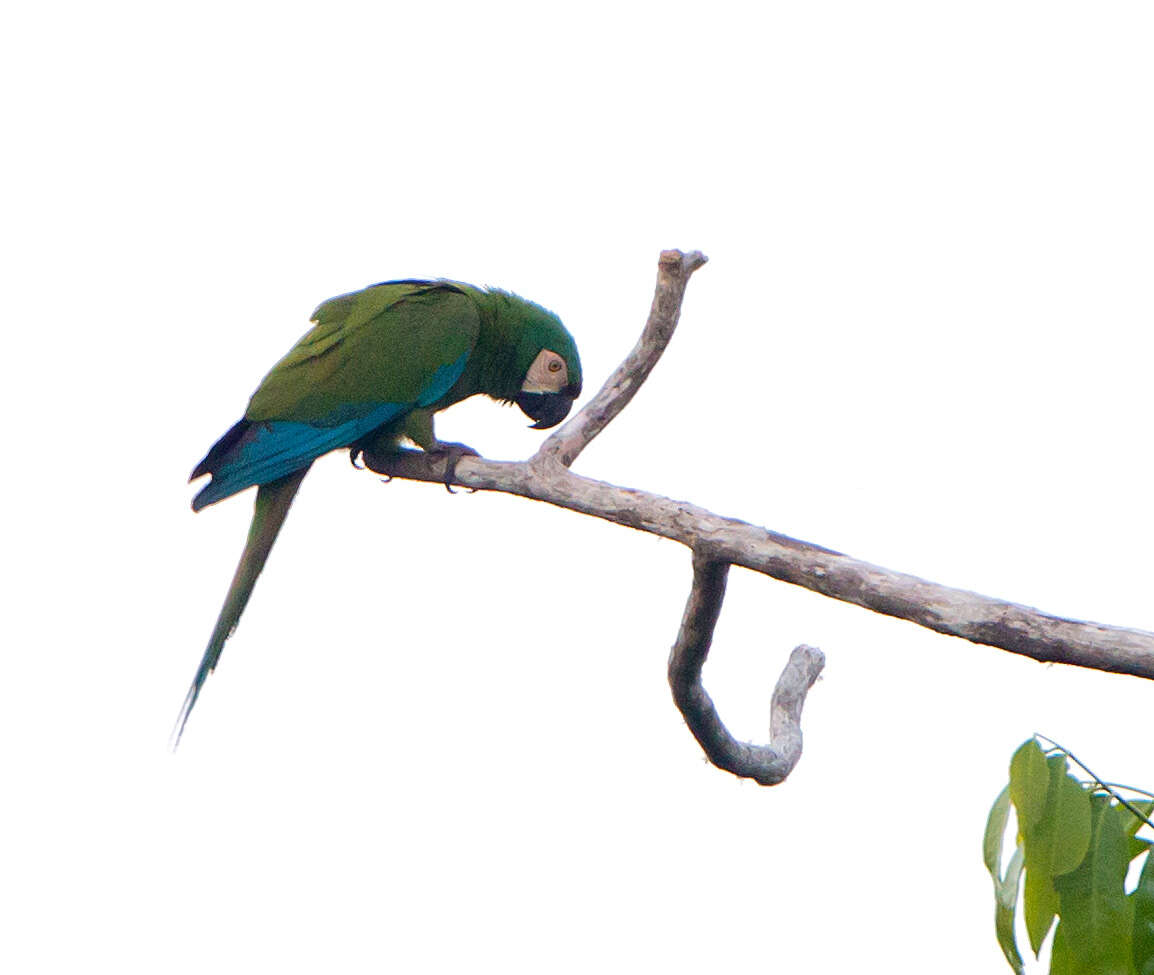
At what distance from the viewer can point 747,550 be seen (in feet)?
5.85

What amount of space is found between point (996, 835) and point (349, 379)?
2000 mm

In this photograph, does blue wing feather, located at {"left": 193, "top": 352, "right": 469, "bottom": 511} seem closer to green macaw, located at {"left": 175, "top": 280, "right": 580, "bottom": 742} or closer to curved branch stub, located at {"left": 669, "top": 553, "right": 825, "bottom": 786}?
green macaw, located at {"left": 175, "top": 280, "right": 580, "bottom": 742}

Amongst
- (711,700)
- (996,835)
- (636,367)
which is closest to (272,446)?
(636,367)

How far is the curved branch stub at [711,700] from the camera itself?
1.93 metres

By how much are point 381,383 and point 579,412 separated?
77cm

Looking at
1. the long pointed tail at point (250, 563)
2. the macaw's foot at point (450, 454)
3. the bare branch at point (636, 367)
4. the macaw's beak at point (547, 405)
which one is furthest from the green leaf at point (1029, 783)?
the macaw's beak at point (547, 405)

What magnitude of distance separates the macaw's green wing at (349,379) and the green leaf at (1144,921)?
2.06 m

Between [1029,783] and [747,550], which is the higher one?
[747,550]

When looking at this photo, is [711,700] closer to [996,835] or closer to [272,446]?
[996,835]

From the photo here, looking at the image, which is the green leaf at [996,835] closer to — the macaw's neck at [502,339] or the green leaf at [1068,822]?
the green leaf at [1068,822]

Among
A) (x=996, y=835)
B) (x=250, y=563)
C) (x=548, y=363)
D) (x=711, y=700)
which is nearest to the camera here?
(x=996, y=835)

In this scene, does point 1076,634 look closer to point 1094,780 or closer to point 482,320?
point 1094,780

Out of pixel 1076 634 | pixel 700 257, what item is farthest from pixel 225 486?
pixel 1076 634

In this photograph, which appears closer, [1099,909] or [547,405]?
[1099,909]
